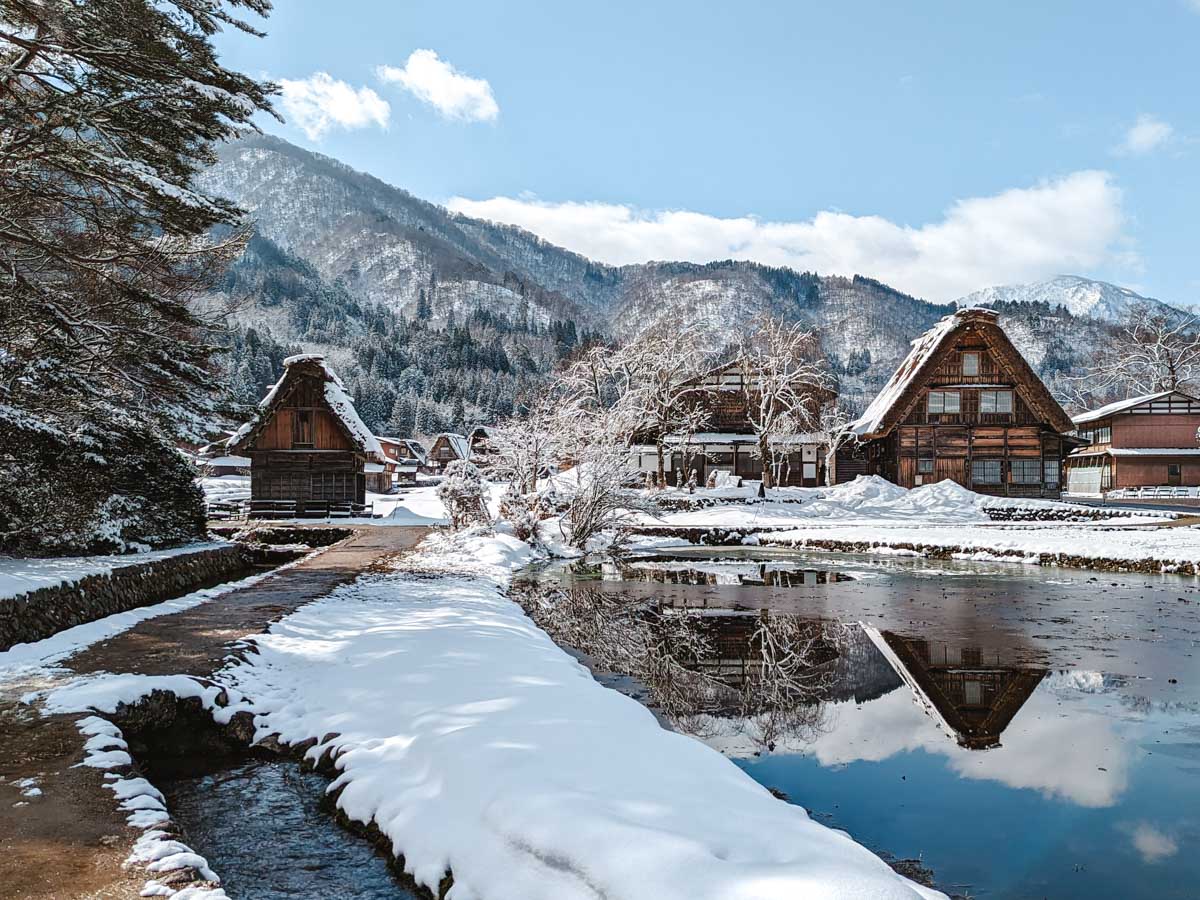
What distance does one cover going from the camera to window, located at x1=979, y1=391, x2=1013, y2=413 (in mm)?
40250

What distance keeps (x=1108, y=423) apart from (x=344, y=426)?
48338 mm

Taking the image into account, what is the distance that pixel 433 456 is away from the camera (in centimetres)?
9238

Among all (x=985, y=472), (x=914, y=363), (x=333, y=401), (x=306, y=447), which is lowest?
(x=985, y=472)

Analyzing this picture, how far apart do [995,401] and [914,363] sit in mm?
4416

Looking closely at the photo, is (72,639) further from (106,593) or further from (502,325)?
(502,325)

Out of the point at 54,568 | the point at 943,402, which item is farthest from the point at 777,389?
the point at 54,568

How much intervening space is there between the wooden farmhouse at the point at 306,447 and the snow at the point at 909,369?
25.7 m

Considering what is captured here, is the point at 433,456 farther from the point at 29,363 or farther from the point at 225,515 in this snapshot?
the point at 29,363

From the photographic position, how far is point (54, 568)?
11.8 m

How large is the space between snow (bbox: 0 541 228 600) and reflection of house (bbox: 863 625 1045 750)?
10.4 m

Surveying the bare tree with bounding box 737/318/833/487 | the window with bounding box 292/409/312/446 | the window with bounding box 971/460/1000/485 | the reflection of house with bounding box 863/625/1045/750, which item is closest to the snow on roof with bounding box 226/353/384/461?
the window with bounding box 292/409/312/446

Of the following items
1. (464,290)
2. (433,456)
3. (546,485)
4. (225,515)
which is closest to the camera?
(546,485)

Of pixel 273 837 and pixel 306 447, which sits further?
pixel 306 447

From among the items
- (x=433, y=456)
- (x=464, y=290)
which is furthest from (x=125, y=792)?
(x=464, y=290)
